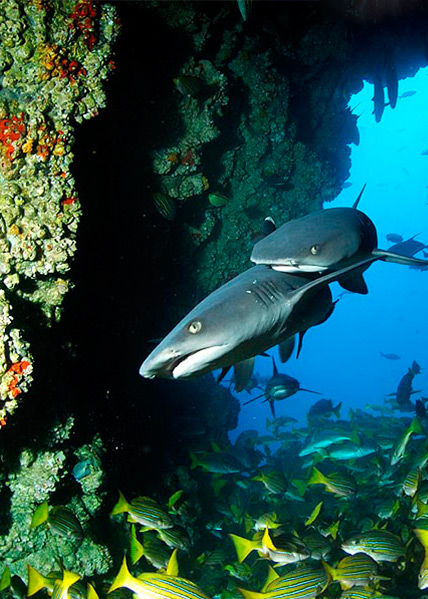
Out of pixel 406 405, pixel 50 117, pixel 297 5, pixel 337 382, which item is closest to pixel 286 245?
pixel 50 117

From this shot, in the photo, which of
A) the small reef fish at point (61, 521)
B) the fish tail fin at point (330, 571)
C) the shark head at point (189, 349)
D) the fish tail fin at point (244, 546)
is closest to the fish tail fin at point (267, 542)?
the fish tail fin at point (244, 546)

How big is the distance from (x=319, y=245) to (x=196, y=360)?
1155 mm

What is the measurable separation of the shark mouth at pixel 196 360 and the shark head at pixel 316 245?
77 centimetres

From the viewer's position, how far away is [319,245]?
2.59m

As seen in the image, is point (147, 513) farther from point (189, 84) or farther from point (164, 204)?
point (189, 84)

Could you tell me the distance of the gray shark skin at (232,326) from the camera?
2.00 m

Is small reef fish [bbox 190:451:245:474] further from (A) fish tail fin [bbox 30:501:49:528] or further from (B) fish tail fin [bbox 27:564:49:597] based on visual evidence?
(B) fish tail fin [bbox 27:564:49:597]

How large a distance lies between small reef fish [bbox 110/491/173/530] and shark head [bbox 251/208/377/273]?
135 inches

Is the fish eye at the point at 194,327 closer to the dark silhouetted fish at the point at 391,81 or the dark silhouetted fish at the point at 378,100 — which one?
the dark silhouetted fish at the point at 391,81

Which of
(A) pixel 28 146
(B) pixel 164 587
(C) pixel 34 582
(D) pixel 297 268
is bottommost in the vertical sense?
(B) pixel 164 587

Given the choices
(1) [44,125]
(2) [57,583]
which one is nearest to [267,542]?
(2) [57,583]

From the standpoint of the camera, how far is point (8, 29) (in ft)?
12.7

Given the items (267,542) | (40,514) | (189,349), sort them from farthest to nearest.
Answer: (267,542) → (40,514) → (189,349)

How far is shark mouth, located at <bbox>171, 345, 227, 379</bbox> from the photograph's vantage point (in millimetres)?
2031
